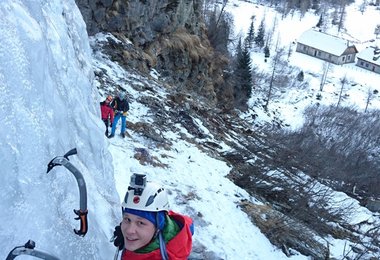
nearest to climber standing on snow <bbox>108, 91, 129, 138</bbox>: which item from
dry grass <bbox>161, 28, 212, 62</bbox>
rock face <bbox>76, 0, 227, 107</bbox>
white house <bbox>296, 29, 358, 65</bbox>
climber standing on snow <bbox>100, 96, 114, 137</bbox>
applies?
climber standing on snow <bbox>100, 96, 114, 137</bbox>

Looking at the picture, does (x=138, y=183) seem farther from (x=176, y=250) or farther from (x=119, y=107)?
(x=119, y=107)

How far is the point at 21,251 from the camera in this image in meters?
2.60

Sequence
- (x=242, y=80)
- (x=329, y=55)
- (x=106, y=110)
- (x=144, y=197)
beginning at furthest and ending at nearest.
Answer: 1. (x=329, y=55)
2. (x=242, y=80)
3. (x=106, y=110)
4. (x=144, y=197)

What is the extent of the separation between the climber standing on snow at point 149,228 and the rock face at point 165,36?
2111 cm

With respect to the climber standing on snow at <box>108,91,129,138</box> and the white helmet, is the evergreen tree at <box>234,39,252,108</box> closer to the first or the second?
the climber standing on snow at <box>108,91,129,138</box>

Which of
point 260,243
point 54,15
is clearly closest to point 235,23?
point 260,243

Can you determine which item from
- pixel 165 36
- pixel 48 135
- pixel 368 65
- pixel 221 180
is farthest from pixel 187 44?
pixel 368 65

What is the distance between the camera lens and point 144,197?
3.50 metres

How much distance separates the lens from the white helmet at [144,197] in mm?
3486

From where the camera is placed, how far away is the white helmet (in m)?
Answer: 3.49

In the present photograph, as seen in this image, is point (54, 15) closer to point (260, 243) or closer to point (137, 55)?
point (260, 243)

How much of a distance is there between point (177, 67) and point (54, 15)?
25297 millimetres

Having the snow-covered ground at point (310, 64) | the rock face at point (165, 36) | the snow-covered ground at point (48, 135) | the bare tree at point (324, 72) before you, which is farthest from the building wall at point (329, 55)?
the snow-covered ground at point (48, 135)

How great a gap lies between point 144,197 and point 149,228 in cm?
25
